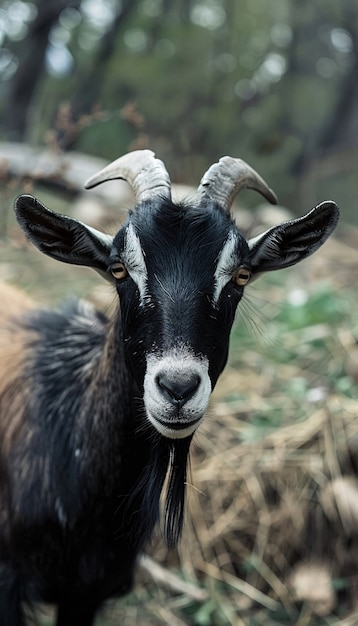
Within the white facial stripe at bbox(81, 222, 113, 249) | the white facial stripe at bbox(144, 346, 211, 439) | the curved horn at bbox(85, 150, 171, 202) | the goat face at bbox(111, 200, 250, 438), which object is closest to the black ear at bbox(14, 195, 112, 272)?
the white facial stripe at bbox(81, 222, 113, 249)

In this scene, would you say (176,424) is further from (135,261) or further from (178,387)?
(135,261)

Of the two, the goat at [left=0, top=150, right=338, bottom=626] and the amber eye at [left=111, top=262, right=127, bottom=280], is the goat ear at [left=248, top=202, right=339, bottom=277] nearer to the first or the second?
the goat at [left=0, top=150, right=338, bottom=626]

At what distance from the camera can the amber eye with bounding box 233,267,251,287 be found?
3088 mm

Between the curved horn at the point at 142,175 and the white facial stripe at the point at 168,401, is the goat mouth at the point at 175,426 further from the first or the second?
the curved horn at the point at 142,175

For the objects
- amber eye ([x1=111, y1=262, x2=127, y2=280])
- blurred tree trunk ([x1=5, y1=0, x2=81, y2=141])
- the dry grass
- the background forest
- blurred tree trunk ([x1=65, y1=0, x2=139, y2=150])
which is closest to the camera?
amber eye ([x1=111, y1=262, x2=127, y2=280])

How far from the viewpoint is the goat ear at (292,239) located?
10.6ft

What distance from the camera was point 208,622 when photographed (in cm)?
466

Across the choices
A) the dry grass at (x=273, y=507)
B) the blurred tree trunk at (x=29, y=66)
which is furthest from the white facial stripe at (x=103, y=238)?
the blurred tree trunk at (x=29, y=66)

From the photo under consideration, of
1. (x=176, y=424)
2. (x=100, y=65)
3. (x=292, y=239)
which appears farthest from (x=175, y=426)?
(x=100, y=65)

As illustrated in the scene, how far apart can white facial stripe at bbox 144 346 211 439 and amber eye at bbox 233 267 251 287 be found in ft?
1.36

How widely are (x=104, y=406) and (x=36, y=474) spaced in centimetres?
47

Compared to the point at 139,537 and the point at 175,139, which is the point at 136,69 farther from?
the point at 139,537

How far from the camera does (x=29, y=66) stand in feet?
39.4

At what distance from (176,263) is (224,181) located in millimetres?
567
